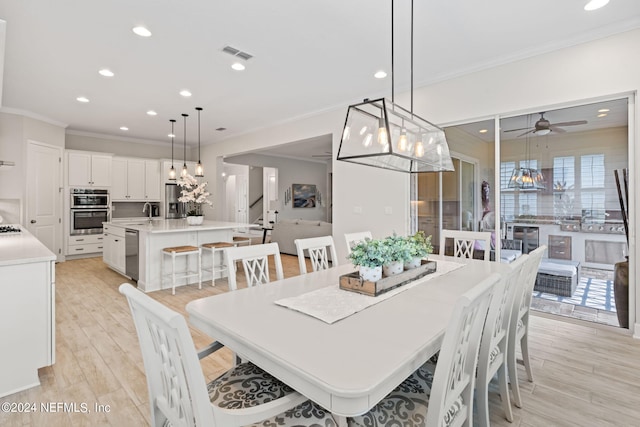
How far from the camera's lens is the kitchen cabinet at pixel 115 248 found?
5.18 meters

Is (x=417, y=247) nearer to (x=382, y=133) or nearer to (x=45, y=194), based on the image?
(x=382, y=133)

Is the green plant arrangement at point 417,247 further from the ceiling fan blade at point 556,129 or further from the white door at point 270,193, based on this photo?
the white door at point 270,193

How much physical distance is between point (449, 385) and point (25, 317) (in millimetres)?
2664

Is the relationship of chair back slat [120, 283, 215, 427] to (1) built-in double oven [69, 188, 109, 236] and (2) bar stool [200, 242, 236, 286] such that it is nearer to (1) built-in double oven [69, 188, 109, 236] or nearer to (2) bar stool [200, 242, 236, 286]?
(2) bar stool [200, 242, 236, 286]

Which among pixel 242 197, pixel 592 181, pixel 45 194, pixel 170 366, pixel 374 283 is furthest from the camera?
pixel 242 197

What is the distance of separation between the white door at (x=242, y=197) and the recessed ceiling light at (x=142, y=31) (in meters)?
7.73

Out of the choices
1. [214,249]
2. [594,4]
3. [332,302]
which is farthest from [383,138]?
[214,249]

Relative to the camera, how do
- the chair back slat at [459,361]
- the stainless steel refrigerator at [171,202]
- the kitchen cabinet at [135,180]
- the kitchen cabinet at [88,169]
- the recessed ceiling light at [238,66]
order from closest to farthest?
the chair back slat at [459,361] < the recessed ceiling light at [238,66] < the kitchen cabinet at [88,169] < the kitchen cabinet at [135,180] < the stainless steel refrigerator at [171,202]

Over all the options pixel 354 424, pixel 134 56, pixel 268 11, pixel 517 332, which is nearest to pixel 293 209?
pixel 134 56

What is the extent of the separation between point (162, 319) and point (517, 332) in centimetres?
221

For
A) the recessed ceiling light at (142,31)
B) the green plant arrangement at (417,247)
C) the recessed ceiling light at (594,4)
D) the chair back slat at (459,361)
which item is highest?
the recessed ceiling light at (142,31)

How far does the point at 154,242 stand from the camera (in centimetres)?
450

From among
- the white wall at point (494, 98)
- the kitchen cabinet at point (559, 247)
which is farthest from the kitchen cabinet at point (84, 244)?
the kitchen cabinet at point (559, 247)

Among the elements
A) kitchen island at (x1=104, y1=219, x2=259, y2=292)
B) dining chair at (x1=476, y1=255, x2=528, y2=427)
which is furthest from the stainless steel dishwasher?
dining chair at (x1=476, y1=255, x2=528, y2=427)
